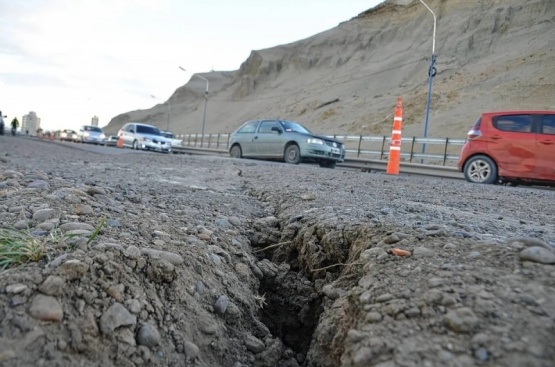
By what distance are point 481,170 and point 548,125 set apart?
1395 millimetres

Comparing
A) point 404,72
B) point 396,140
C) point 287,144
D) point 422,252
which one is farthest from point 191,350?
point 404,72

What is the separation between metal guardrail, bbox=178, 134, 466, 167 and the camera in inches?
622

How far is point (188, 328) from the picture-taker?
1.77m

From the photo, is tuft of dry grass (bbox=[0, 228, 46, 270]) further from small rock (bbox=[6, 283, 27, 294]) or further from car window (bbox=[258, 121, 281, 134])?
car window (bbox=[258, 121, 281, 134])

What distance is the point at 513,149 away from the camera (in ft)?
27.2

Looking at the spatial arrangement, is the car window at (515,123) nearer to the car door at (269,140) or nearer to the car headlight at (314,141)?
the car headlight at (314,141)

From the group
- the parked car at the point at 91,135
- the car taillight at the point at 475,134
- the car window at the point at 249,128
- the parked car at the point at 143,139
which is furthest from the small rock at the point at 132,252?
the parked car at the point at 91,135

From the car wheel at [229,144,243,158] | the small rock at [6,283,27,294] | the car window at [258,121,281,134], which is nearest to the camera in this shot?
the small rock at [6,283,27,294]

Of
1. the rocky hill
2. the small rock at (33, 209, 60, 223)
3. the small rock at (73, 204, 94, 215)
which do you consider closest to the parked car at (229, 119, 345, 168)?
the small rock at (73, 204, 94, 215)

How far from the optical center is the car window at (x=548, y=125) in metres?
8.14

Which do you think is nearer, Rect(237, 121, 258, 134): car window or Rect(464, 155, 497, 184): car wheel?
Rect(464, 155, 497, 184): car wheel

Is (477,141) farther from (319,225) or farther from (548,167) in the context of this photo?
(319,225)

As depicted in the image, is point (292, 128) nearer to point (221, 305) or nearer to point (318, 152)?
point (318, 152)

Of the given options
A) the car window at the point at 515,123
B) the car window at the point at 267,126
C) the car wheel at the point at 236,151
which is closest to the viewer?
the car window at the point at 515,123
